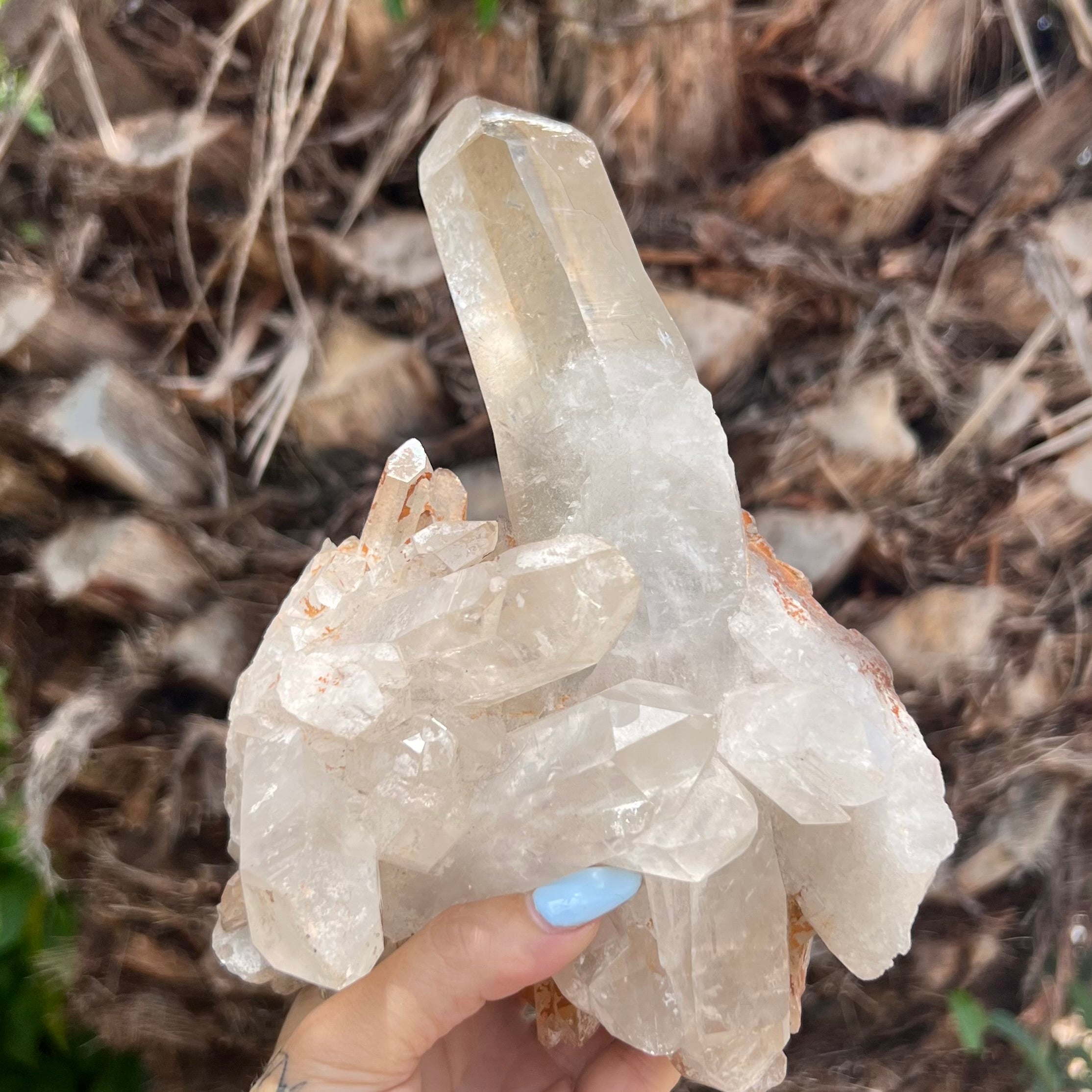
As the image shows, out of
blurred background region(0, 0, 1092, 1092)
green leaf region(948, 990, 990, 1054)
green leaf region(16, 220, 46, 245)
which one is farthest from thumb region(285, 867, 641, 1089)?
green leaf region(16, 220, 46, 245)

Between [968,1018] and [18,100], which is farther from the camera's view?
[968,1018]

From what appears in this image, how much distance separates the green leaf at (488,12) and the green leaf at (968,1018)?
1.33 m

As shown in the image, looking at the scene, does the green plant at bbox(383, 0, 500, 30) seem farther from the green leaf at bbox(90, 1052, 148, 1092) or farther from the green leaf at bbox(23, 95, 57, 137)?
the green leaf at bbox(90, 1052, 148, 1092)

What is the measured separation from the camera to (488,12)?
41.9 inches

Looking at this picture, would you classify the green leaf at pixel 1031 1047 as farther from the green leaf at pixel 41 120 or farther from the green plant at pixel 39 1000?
the green leaf at pixel 41 120

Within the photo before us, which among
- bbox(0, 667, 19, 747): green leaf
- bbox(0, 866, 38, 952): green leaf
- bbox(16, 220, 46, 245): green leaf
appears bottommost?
bbox(0, 866, 38, 952): green leaf

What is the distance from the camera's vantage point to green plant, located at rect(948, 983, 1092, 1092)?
115 cm

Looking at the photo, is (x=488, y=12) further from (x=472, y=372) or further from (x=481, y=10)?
(x=472, y=372)

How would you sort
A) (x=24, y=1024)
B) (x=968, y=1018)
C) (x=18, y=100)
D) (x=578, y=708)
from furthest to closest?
(x=24, y=1024)
(x=968, y=1018)
(x=18, y=100)
(x=578, y=708)

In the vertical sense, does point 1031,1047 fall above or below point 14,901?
below

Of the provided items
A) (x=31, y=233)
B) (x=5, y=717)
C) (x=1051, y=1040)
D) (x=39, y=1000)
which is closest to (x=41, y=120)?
(x=31, y=233)

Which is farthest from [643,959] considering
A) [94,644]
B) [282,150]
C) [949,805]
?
[282,150]

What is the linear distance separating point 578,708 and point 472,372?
58cm

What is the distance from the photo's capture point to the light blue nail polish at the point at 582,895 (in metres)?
0.62
